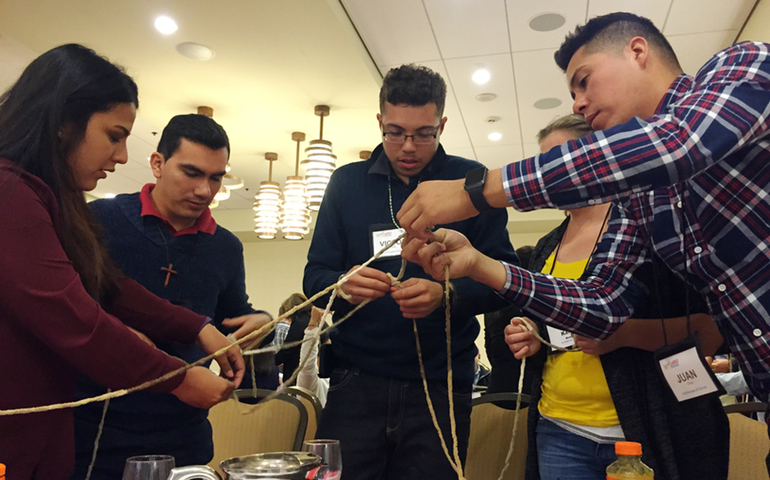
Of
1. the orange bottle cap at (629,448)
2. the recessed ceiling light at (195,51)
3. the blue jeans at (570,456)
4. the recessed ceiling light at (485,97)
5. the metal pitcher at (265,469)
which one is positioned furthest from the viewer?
the recessed ceiling light at (485,97)

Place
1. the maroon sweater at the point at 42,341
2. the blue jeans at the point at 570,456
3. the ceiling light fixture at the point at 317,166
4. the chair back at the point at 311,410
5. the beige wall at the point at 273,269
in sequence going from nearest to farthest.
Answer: the maroon sweater at the point at 42,341 < the blue jeans at the point at 570,456 < the chair back at the point at 311,410 < the ceiling light fixture at the point at 317,166 < the beige wall at the point at 273,269

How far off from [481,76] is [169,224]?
3.22 metres

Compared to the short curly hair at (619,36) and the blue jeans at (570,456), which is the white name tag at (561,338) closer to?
the blue jeans at (570,456)

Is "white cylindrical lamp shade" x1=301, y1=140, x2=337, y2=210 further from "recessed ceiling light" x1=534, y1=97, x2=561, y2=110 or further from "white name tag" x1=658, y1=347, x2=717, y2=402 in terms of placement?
"white name tag" x1=658, y1=347, x2=717, y2=402

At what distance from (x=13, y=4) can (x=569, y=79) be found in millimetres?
3378

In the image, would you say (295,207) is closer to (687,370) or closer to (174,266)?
(174,266)

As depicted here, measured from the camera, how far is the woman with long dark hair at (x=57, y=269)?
0.87m

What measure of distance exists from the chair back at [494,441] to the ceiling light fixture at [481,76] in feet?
9.41

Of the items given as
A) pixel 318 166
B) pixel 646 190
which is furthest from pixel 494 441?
pixel 318 166

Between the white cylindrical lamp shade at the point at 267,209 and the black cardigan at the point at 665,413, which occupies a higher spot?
the white cylindrical lamp shade at the point at 267,209

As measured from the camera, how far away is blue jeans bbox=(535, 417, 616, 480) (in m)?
1.25

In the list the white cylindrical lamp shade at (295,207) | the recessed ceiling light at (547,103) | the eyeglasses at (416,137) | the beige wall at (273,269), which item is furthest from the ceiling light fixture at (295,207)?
the beige wall at (273,269)

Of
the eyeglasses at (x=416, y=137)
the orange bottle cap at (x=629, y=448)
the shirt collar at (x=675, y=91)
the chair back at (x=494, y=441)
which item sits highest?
the eyeglasses at (x=416, y=137)

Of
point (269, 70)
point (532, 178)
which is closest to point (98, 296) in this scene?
point (532, 178)
